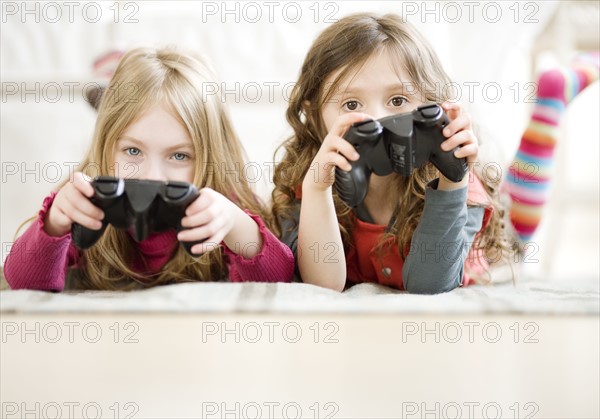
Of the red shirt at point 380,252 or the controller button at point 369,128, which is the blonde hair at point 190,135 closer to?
the red shirt at point 380,252

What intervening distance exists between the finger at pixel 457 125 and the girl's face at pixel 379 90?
159mm

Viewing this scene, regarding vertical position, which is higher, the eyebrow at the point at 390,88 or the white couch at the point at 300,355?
the eyebrow at the point at 390,88

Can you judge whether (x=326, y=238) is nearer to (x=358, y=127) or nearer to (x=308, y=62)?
(x=358, y=127)

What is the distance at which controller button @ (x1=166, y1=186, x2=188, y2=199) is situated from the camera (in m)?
0.68

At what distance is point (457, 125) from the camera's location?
0.75 meters

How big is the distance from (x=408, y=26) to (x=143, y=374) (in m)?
0.71

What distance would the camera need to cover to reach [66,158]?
1665mm

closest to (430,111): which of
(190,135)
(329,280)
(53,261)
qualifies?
(329,280)

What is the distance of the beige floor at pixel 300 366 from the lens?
0.46 metres

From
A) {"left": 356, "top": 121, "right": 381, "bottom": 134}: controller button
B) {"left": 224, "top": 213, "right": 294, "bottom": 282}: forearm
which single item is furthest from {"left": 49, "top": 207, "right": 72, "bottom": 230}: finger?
{"left": 356, "top": 121, "right": 381, "bottom": 134}: controller button

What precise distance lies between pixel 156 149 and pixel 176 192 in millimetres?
315

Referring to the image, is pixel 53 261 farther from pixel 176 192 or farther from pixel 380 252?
pixel 380 252

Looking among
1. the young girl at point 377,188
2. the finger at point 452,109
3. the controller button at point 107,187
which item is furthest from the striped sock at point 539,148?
the controller button at point 107,187

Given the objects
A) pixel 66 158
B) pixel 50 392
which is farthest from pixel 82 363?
pixel 66 158
